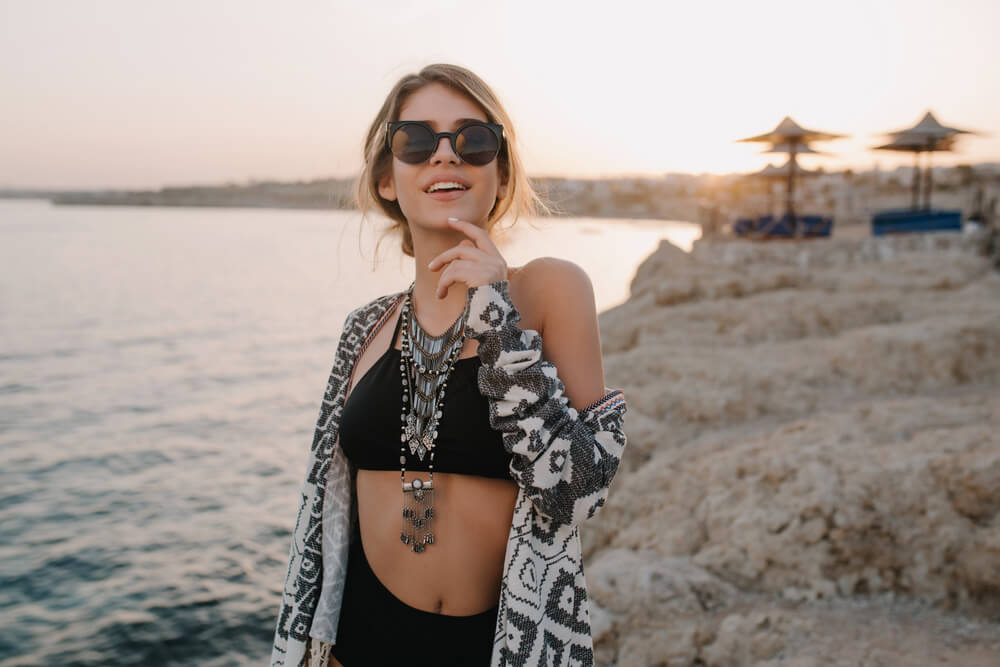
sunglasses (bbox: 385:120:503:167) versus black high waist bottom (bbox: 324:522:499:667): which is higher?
sunglasses (bbox: 385:120:503:167)

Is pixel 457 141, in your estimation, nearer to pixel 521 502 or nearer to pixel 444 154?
pixel 444 154

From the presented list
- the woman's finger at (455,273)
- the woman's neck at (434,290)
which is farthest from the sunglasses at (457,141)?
the woman's finger at (455,273)

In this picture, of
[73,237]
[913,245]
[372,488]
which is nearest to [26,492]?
[372,488]

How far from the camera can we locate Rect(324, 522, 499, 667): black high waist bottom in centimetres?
157

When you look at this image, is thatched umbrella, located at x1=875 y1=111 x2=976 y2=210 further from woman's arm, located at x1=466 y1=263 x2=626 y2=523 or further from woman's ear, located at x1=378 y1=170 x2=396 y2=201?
woman's arm, located at x1=466 y1=263 x2=626 y2=523

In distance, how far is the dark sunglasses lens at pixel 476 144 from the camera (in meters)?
1.61

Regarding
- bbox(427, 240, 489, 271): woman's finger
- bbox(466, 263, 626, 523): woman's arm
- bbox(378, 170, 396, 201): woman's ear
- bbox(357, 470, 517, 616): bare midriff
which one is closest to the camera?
bbox(466, 263, 626, 523): woman's arm

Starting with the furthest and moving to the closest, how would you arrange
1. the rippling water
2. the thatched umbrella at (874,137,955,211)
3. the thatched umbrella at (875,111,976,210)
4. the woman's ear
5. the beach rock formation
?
the thatched umbrella at (874,137,955,211)
the thatched umbrella at (875,111,976,210)
the rippling water
the beach rock formation
the woman's ear

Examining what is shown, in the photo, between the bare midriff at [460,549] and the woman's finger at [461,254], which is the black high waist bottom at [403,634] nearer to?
the bare midriff at [460,549]

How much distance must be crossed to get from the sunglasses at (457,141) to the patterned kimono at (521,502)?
0.34 m

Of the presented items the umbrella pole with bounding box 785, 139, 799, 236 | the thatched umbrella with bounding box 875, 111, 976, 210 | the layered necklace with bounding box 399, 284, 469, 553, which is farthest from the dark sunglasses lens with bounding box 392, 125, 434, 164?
the thatched umbrella with bounding box 875, 111, 976, 210

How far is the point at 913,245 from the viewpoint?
Result: 1396cm

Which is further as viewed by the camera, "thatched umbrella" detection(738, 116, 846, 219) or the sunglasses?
"thatched umbrella" detection(738, 116, 846, 219)

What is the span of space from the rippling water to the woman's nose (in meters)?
0.39
